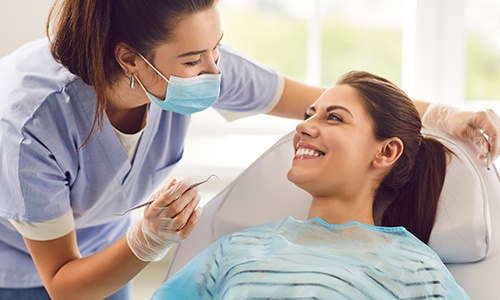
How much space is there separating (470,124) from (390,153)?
22cm

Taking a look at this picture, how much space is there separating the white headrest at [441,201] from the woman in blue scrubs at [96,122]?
0.30 feet

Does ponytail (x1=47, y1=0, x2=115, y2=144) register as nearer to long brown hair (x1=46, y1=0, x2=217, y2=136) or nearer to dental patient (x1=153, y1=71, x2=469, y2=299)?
long brown hair (x1=46, y1=0, x2=217, y2=136)

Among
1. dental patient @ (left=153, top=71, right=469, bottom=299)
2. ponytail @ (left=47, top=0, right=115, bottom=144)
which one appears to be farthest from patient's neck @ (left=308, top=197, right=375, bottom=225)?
ponytail @ (left=47, top=0, right=115, bottom=144)

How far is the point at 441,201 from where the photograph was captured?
5.20 feet

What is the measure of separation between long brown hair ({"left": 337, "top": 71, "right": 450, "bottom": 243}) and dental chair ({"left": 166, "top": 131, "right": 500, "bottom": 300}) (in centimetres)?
3

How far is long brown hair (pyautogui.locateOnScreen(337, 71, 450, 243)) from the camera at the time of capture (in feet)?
5.21

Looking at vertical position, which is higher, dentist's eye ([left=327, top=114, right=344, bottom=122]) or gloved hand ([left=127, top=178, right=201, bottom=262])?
dentist's eye ([left=327, top=114, right=344, bottom=122])

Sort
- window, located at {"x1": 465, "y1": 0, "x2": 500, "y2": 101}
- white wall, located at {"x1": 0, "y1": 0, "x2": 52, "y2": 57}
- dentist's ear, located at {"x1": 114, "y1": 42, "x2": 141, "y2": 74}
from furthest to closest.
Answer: window, located at {"x1": 465, "y1": 0, "x2": 500, "y2": 101} → white wall, located at {"x1": 0, "y1": 0, "x2": 52, "y2": 57} → dentist's ear, located at {"x1": 114, "y1": 42, "x2": 141, "y2": 74}

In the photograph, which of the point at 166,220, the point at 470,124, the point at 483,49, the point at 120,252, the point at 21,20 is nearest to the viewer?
the point at 166,220

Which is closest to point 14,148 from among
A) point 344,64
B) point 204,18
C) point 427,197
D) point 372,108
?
point 204,18

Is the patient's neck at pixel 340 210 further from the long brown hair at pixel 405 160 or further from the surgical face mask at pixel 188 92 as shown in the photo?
the surgical face mask at pixel 188 92

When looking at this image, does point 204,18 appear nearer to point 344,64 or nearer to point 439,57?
point 439,57

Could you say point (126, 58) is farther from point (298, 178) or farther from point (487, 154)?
point (487, 154)

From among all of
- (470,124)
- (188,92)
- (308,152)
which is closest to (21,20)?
(188,92)
